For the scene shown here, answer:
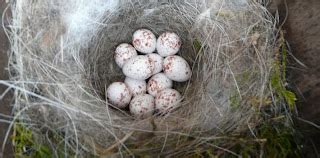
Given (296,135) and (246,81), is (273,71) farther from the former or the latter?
(296,135)

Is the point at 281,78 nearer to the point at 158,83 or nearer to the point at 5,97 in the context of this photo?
the point at 158,83

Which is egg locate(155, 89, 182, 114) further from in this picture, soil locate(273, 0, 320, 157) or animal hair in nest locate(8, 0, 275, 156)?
soil locate(273, 0, 320, 157)

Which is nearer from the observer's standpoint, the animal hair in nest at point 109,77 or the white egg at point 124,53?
the animal hair in nest at point 109,77

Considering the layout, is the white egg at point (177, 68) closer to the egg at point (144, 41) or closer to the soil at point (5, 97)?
the egg at point (144, 41)

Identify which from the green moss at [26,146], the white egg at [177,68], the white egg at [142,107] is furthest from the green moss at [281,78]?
the green moss at [26,146]

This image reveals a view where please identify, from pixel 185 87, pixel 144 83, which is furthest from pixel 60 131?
pixel 185 87

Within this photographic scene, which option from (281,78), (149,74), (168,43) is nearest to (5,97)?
(149,74)

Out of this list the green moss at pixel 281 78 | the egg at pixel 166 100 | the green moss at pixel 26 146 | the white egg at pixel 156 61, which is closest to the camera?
the green moss at pixel 26 146
